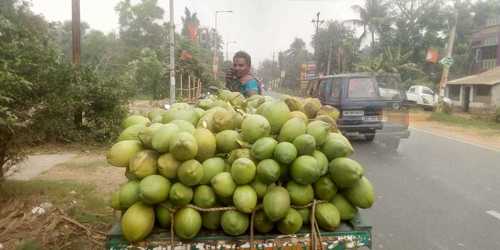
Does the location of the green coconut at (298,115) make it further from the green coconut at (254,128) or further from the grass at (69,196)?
the grass at (69,196)

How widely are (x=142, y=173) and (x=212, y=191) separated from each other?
40 cm

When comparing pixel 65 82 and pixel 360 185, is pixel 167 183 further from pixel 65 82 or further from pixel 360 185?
pixel 65 82

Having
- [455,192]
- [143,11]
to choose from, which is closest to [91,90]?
[455,192]

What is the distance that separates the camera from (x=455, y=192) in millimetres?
7055

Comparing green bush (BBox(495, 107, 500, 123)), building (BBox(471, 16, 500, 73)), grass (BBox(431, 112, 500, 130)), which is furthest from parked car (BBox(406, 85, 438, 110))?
building (BBox(471, 16, 500, 73))

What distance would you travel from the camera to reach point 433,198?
21.9 ft

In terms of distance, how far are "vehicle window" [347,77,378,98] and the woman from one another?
5409 millimetres

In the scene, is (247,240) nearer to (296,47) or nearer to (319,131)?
(319,131)

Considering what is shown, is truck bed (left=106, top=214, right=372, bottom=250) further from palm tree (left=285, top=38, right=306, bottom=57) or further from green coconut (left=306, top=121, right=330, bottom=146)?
palm tree (left=285, top=38, right=306, bottom=57)

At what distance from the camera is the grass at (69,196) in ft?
17.0

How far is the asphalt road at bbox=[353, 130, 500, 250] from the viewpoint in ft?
16.3

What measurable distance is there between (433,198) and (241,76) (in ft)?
11.3

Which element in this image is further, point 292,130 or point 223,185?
point 292,130

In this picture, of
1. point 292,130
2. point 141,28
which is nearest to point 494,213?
point 292,130
